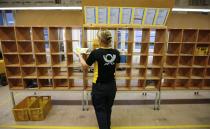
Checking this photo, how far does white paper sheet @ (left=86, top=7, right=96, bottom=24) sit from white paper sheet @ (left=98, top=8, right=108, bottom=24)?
0.10m

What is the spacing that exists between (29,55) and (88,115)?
1.92m

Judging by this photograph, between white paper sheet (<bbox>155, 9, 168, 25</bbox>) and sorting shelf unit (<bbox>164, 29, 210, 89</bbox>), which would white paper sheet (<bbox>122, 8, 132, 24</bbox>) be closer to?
white paper sheet (<bbox>155, 9, 168, 25</bbox>)

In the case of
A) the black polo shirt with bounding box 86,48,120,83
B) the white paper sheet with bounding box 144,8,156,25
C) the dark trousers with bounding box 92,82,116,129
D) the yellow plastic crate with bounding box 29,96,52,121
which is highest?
the white paper sheet with bounding box 144,8,156,25

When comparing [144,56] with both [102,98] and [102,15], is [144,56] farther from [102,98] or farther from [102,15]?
[102,98]

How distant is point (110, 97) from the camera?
2.56m

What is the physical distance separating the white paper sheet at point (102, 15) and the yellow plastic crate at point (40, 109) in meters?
2.13

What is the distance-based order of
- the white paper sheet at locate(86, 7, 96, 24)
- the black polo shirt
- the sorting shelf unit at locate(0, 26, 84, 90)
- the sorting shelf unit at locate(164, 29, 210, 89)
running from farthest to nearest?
the sorting shelf unit at locate(164, 29, 210, 89) → the sorting shelf unit at locate(0, 26, 84, 90) → the white paper sheet at locate(86, 7, 96, 24) → the black polo shirt

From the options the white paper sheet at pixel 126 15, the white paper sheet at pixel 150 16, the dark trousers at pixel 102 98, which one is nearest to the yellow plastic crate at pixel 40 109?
the dark trousers at pixel 102 98

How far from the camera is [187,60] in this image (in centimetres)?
394

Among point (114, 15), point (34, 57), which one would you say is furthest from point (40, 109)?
point (114, 15)

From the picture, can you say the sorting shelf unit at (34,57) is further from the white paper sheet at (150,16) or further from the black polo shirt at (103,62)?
the white paper sheet at (150,16)

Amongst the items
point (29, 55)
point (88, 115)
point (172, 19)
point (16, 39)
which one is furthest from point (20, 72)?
point (172, 19)

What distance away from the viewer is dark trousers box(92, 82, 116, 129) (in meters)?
2.48

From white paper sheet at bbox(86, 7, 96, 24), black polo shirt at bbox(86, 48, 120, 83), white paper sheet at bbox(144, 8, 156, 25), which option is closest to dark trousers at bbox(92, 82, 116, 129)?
black polo shirt at bbox(86, 48, 120, 83)
